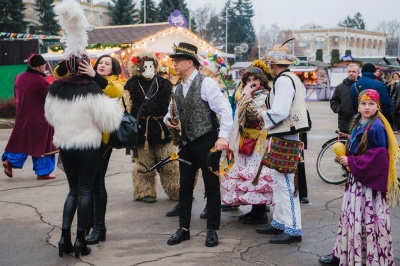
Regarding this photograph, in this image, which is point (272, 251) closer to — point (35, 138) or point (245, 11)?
point (35, 138)

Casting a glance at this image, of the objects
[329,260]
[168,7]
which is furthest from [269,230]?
[168,7]

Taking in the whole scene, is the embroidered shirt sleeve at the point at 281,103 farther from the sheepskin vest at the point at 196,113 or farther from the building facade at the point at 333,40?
the building facade at the point at 333,40

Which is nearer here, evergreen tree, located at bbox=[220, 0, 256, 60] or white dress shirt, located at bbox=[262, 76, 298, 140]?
white dress shirt, located at bbox=[262, 76, 298, 140]

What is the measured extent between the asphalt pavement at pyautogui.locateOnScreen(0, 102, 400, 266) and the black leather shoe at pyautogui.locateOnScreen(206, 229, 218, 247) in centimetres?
6

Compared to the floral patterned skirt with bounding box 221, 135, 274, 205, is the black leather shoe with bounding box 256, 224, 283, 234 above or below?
below

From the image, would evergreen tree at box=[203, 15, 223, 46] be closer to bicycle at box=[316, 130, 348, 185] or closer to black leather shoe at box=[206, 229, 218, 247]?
bicycle at box=[316, 130, 348, 185]

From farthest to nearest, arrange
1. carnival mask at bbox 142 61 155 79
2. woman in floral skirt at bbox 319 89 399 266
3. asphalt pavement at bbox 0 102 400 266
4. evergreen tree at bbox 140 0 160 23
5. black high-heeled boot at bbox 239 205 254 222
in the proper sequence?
evergreen tree at bbox 140 0 160 23, carnival mask at bbox 142 61 155 79, black high-heeled boot at bbox 239 205 254 222, asphalt pavement at bbox 0 102 400 266, woman in floral skirt at bbox 319 89 399 266

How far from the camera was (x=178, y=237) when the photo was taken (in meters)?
5.30

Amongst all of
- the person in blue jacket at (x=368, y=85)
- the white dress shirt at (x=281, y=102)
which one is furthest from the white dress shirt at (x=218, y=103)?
the person in blue jacket at (x=368, y=85)

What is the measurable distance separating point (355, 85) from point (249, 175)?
9.51 ft

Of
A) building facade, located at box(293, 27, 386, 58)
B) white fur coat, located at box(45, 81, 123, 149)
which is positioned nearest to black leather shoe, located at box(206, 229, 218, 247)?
white fur coat, located at box(45, 81, 123, 149)

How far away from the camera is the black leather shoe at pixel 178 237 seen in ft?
17.3

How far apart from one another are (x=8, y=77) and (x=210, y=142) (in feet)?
56.9

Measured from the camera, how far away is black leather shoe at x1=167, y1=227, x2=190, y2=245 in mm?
5262
